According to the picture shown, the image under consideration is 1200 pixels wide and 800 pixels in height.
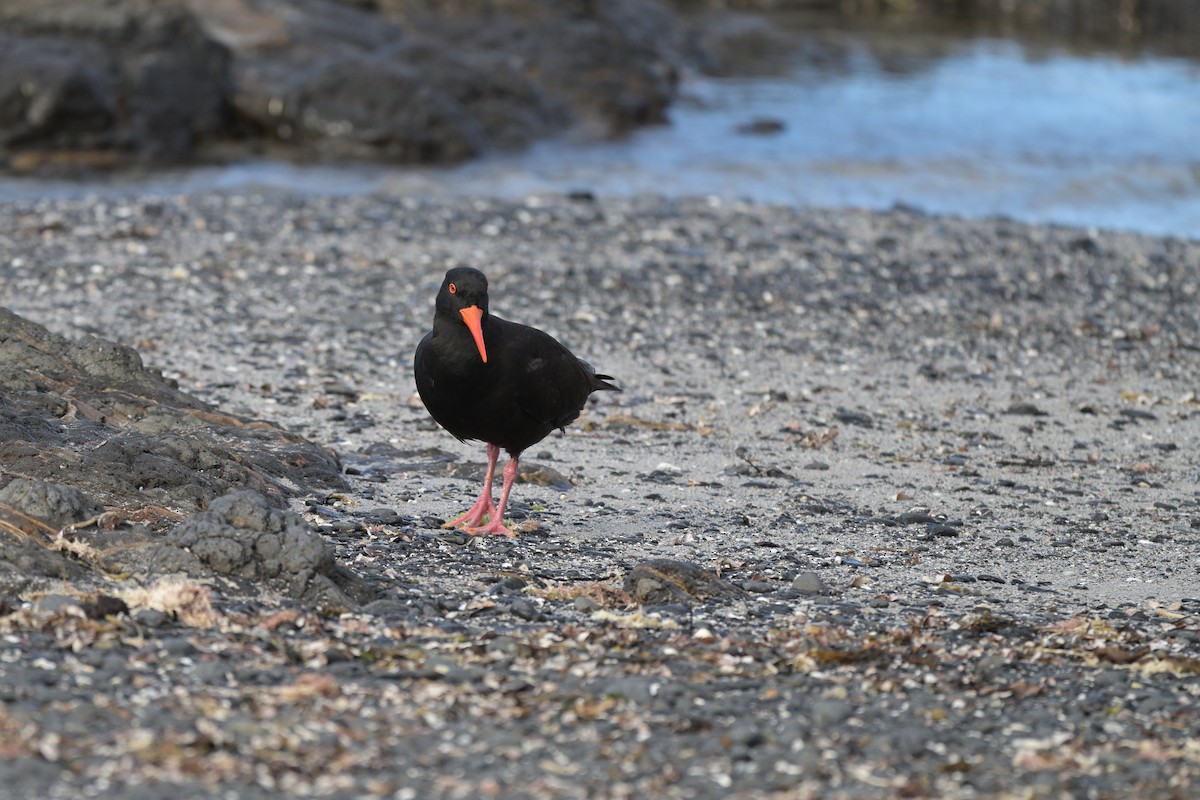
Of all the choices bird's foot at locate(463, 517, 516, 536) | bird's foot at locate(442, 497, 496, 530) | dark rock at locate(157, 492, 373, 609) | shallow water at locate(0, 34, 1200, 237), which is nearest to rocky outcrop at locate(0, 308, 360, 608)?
dark rock at locate(157, 492, 373, 609)

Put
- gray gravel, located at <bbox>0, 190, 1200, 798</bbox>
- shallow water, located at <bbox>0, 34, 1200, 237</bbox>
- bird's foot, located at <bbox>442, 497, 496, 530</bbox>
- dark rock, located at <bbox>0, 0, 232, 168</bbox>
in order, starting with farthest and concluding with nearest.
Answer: dark rock, located at <bbox>0, 0, 232, 168</bbox>
shallow water, located at <bbox>0, 34, 1200, 237</bbox>
bird's foot, located at <bbox>442, 497, 496, 530</bbox>
gray gravel, located at <bbox>0, 190, 1200, 798</bbox>

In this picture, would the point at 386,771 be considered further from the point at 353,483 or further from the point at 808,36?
the point at 808,36

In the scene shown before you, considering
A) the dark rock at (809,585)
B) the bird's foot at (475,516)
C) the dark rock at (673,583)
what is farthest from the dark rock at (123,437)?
the dark rock at (809,585)

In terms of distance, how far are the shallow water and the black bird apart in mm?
10772

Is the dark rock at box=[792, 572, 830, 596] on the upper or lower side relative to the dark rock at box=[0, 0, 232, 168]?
lower

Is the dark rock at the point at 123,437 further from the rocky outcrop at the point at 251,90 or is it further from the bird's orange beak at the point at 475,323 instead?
the rocky outcrop at the point at 251,90

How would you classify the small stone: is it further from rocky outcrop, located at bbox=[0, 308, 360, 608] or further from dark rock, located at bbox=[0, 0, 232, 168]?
dark rock, located at bbox=[0, 0, 232, 168]

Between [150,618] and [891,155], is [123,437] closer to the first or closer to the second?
[150,618]

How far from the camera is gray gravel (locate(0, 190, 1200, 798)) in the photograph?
417 centimetres

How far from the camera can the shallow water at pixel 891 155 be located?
719 inches

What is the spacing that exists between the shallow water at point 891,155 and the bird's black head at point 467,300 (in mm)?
11185

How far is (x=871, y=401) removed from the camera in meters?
9.54

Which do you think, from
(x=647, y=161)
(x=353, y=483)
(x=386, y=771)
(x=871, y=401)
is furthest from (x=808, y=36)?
(x=386, y=771)

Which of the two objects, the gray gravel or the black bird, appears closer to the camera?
the gray gravel
